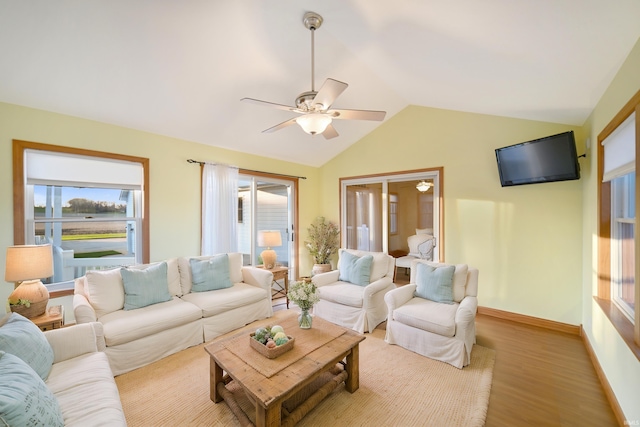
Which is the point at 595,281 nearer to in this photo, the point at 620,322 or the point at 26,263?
the point at 620,322

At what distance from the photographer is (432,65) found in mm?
2697

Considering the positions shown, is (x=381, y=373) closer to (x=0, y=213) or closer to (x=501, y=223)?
(x=501, y=223)

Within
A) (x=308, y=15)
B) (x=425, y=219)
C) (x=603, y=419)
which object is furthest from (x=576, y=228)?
(x=308, y=15)

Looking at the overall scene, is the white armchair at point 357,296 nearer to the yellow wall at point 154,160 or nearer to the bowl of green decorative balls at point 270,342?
the bowl of green decorative balls at point 270,342

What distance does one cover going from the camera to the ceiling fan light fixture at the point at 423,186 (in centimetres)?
437

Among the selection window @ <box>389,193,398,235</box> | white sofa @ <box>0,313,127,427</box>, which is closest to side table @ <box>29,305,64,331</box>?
white sofa @ <box>0,313,127,427</box>

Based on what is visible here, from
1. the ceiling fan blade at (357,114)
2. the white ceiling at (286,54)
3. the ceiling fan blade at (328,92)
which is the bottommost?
the ceiling fan blade at (357,114)

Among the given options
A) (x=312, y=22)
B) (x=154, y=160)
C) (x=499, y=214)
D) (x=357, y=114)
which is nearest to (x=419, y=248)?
(x=499, y=214)

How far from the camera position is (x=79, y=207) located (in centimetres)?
309

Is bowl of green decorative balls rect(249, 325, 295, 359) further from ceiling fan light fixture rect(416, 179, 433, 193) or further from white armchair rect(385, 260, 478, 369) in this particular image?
ceiling fan light fixture rect(416, 179, 433, 193)

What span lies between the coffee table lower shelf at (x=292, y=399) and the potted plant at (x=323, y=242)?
10.2 ft

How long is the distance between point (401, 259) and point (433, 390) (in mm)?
2652

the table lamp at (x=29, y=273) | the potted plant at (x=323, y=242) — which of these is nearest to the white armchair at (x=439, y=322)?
the potted plant at (x=323, y=242)

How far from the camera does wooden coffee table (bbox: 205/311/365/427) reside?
1566mm
